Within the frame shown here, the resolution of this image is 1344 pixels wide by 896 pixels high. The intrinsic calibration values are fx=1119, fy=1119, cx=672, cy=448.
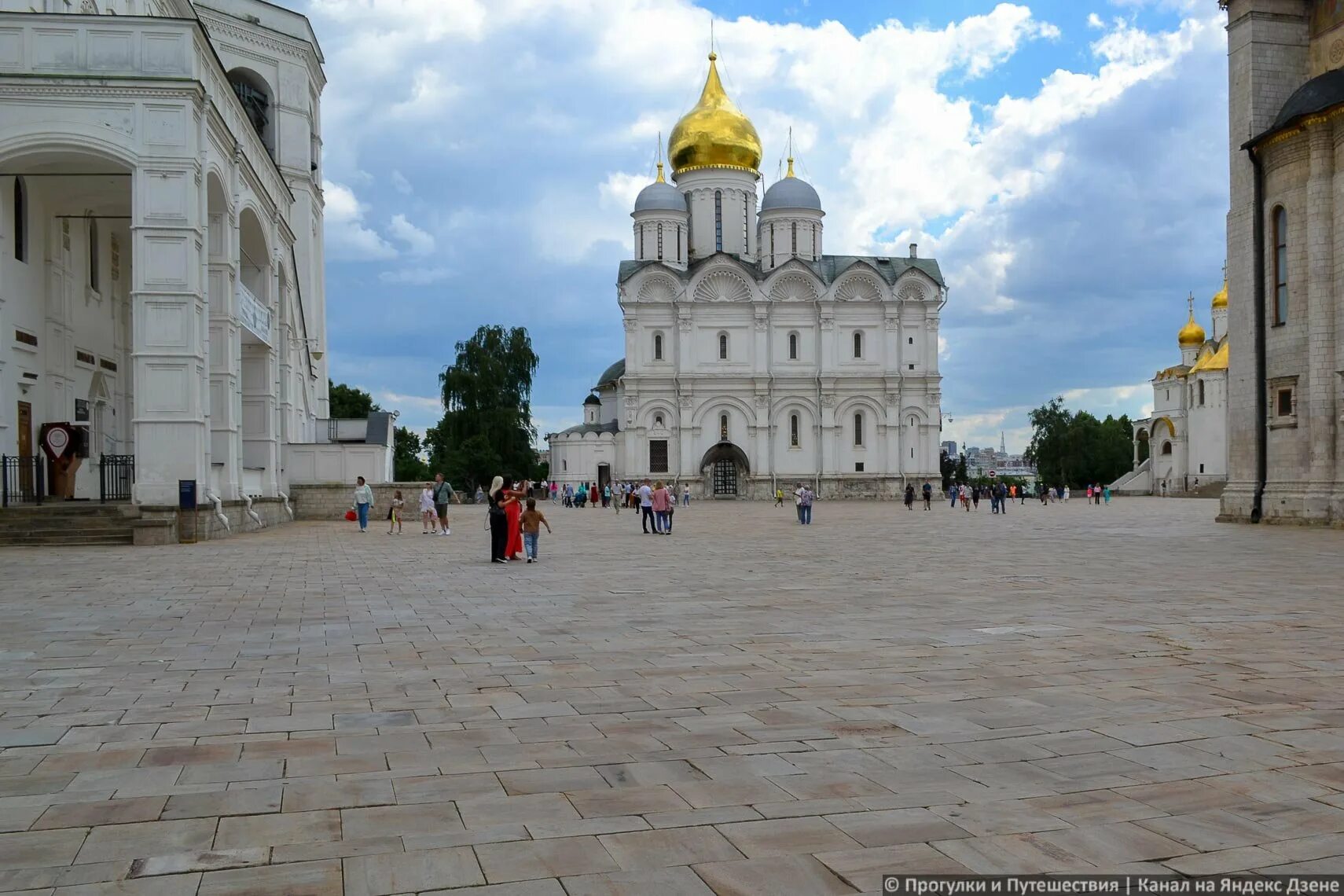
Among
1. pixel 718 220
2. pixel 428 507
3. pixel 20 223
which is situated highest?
pixel 718 220

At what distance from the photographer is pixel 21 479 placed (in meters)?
21.2

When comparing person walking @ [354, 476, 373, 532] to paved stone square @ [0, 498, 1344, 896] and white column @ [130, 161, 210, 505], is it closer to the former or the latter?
white column @ [130, 161, 210, 505]

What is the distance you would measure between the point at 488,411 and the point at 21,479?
1728 inches

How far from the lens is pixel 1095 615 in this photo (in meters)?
9.70

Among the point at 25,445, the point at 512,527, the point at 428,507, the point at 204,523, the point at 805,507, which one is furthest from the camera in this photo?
the point at 805,507

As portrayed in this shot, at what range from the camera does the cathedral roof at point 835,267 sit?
63531 millimetres

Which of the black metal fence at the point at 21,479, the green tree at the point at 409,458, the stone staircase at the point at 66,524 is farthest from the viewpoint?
the green tree at the point at 409,458

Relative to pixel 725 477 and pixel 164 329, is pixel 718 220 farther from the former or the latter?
pixel 164 329

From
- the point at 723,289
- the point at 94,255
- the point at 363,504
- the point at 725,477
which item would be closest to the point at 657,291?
the point at 723,289

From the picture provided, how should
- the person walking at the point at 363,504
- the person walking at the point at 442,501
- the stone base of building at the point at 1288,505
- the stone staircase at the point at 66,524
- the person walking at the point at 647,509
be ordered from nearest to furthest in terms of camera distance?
the stone staircase at the point at 66,524 < the stone base of building at the point at 1288,505 < the person walking at the point at 442,501 < the person walking at the point at 363,504 < the person walking at the point at 647,509

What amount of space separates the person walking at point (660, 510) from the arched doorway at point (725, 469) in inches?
1443

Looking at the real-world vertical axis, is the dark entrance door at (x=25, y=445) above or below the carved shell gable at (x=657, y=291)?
below

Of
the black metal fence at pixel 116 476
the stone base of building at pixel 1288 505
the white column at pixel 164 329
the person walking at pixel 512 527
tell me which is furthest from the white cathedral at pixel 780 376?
the person walking at pixel 512 527

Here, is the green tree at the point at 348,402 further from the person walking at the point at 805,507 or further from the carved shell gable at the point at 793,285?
the person walking at the point at 805,507
